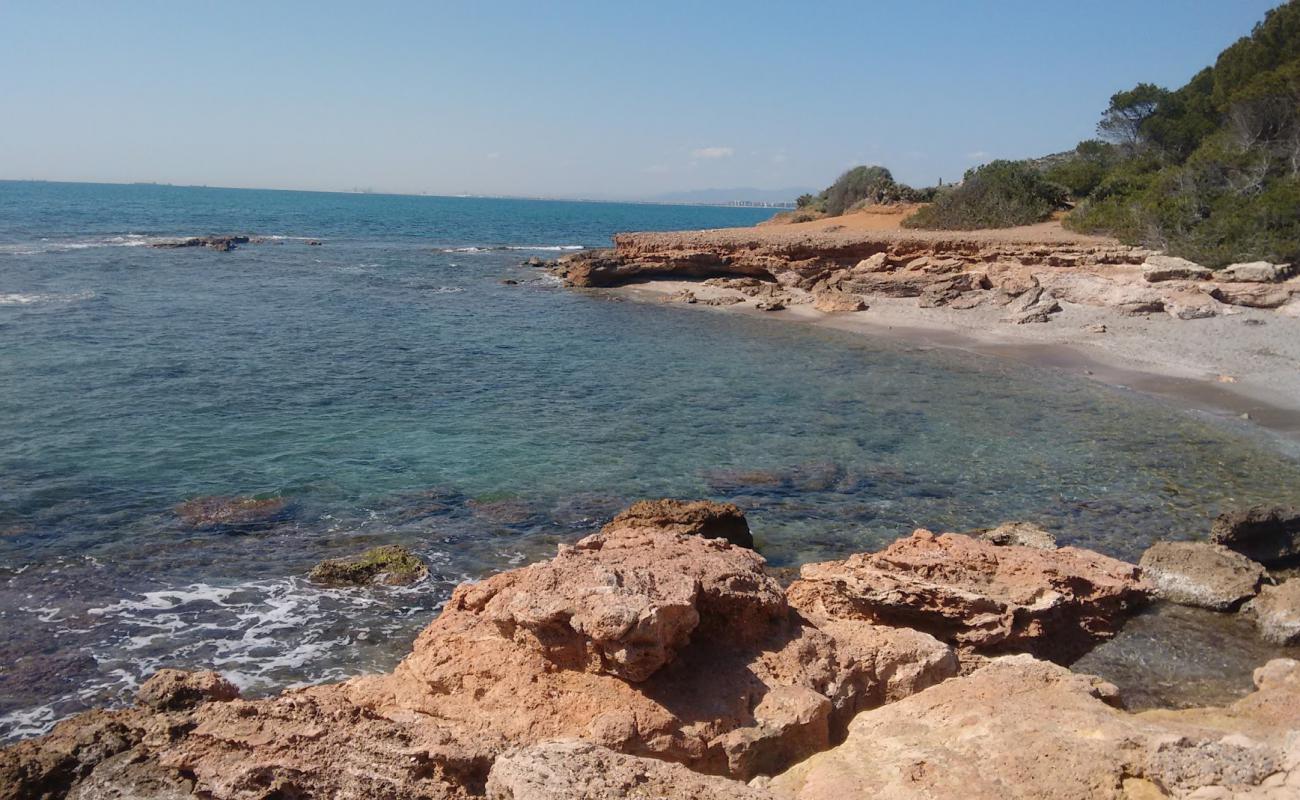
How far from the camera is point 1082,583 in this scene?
7.96m

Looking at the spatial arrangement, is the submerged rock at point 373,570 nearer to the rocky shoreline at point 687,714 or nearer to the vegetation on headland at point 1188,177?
the rocky shoreline at point 687,714

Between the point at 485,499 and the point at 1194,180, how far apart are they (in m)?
29.3

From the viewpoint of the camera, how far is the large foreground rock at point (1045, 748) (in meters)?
3.93

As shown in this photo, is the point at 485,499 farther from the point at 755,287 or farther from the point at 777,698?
the point at 755,287

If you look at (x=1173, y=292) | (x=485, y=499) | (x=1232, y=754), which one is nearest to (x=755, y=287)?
(x=1173, y=292)

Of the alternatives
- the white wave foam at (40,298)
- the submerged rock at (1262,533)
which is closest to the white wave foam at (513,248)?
the white wave foam at (40,298)

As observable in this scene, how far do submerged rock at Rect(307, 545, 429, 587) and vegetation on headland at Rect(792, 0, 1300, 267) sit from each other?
85.1 feet

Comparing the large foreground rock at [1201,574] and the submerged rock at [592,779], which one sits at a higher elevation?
the submerged rock at [592,779]

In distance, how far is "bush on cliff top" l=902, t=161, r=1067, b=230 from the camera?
36844 mm

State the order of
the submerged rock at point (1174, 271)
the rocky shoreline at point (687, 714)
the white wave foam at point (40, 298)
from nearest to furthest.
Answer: the rocky shoreline at point (687, 714) < the submerged rock at point (1174, 271) < the white wave foam at point (40, 298)

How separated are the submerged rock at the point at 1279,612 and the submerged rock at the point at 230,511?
11447mm

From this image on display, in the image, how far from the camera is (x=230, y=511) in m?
11.6

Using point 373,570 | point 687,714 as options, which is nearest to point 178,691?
point 687,714

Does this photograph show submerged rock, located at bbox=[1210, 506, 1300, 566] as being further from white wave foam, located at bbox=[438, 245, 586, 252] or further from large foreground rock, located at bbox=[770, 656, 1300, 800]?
white wave foam, located at bbox=[438, 245, 586, 252]
